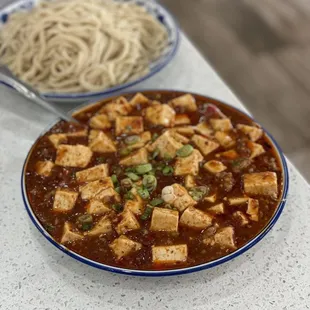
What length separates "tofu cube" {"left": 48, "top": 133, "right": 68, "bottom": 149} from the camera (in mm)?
1537

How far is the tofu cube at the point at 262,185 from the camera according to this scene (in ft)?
4.30

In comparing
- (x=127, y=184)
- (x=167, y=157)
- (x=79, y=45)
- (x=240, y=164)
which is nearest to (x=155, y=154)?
(x=167, y=157)

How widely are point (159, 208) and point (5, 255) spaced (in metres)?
0.47

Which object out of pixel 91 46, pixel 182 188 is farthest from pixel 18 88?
pixel 182 188

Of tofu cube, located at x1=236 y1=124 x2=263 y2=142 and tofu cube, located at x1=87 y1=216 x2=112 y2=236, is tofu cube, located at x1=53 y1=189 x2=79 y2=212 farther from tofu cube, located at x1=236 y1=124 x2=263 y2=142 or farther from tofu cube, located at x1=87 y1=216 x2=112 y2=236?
tofu cube, located at x1=236 y1=124 x2=263 y2=142

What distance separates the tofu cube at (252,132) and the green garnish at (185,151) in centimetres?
20

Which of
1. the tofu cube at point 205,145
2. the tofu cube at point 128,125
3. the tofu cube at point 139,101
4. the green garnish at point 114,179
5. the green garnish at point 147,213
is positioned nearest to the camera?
the green garnish at point 147,213

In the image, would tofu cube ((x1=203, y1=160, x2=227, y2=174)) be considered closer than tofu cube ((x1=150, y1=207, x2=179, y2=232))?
No

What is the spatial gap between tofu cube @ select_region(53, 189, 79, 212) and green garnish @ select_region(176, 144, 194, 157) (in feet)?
1.15

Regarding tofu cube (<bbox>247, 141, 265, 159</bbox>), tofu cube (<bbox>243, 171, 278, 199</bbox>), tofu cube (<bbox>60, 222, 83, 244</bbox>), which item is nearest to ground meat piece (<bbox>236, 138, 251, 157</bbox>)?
tofu cube (<bbox>247, 141, 265, 159</bbox>)

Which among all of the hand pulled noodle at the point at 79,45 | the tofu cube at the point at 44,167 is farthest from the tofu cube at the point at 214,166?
the hand pulled noodle at the point at 79,45

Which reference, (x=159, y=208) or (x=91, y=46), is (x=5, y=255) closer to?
(x=159, y=208)

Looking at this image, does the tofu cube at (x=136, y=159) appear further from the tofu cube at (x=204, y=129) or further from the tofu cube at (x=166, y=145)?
the tofu cube at (x=204, y=129)

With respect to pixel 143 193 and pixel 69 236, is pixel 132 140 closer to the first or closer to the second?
pixel 143 193
